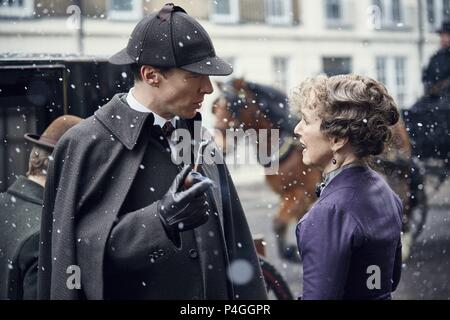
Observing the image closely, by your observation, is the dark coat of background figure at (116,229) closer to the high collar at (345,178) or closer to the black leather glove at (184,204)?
the black leather glove at (184,204)

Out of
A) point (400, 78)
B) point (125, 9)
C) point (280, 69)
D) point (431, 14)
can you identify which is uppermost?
point (125, 9)

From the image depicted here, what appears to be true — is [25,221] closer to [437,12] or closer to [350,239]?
[350,239]

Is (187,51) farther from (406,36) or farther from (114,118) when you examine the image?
(406,36)

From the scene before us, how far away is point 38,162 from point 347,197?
5.03 ft

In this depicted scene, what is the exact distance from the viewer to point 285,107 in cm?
→ 616

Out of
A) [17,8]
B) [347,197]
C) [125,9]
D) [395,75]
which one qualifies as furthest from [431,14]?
[347,197]

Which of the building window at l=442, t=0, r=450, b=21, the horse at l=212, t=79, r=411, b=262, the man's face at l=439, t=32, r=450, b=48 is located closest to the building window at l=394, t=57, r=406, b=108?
the building window at l=442, t=0, r=450, b=21

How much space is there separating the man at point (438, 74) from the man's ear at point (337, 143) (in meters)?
4.73

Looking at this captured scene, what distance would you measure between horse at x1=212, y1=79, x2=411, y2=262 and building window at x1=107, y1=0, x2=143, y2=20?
1973 millimetres

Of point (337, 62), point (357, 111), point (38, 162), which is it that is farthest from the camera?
point (337, 62)

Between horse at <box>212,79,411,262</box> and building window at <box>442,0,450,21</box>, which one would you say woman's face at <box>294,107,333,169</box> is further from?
building window at <box>442,0,450,21</box>

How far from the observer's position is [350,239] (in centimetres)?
236

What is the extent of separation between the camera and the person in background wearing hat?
324cm
